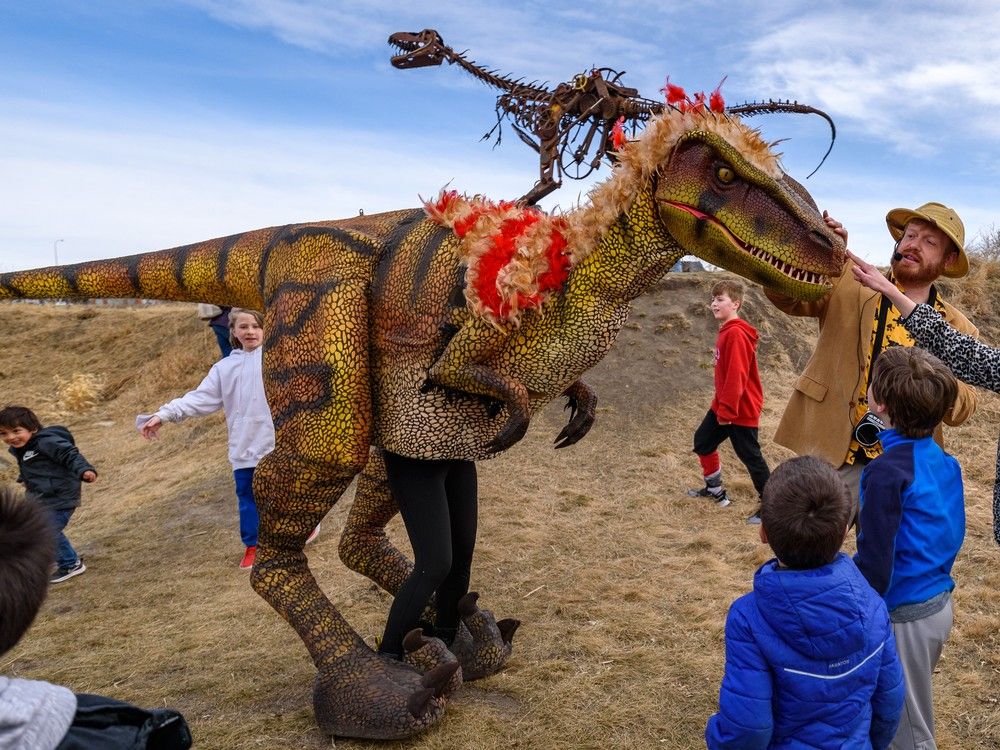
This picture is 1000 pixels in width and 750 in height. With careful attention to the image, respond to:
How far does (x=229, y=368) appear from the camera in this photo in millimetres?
4395

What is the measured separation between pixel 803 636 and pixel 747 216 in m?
1.14

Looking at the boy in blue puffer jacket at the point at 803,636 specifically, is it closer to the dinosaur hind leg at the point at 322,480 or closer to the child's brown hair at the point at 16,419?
the dinosaur hind leg at the point at 322,480

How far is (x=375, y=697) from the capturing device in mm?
2609

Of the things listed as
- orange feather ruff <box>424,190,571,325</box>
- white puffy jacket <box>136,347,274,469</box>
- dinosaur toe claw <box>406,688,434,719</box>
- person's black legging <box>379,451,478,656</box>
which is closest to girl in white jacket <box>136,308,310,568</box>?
white puffy jacket <box>136,347,274,469</box>

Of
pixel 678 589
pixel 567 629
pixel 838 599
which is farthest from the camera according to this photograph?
pixel 678 589

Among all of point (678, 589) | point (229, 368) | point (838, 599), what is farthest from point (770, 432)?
point (838, 599)

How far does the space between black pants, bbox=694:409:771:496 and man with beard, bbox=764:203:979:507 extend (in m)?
2.38

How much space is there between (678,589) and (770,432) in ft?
11.0

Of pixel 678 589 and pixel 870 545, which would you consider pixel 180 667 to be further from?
pixel 870 545

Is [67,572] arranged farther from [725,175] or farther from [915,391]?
[915,391]

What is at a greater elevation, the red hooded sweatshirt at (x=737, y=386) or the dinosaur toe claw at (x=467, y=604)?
the red hooded sweatshirt at (x=737, y=386)

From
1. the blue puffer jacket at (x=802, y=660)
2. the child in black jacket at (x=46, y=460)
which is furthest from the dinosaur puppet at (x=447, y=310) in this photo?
the child in black jacket at (x=46, y=460)

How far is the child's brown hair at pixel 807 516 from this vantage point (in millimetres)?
1620

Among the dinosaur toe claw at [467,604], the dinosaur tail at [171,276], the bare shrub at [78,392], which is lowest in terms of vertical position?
the bare shrub at [78,392]
